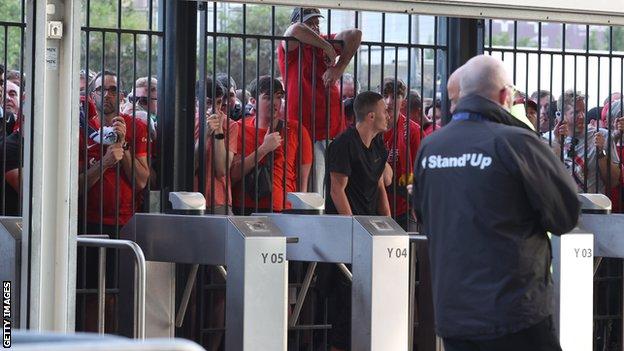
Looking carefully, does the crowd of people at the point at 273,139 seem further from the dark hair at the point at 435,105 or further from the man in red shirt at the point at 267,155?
the dark hair at the point at 435,105

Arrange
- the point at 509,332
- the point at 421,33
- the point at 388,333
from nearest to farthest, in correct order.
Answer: the point at 509,332
the point at 388,333
the point at 421,33

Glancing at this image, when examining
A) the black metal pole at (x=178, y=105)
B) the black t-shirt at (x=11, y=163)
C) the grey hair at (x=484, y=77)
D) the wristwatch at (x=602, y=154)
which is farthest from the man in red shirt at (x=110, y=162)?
the wristwatch at (x=602, y=154)

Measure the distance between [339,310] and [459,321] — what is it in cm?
325

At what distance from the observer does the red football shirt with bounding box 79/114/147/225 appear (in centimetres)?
762

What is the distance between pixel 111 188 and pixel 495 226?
3597 mm

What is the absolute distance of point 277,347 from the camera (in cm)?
616

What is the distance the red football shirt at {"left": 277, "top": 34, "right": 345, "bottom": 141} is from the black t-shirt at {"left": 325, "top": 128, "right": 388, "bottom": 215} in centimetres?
33

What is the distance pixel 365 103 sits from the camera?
7832mm

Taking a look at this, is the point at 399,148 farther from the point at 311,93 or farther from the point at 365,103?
the point at 365,103

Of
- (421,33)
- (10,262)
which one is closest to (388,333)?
(10,262)

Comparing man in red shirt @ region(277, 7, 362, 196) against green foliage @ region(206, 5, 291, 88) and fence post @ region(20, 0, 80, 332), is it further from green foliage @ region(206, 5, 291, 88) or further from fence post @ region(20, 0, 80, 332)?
green foliage @ region(206, 5, 291, 88)

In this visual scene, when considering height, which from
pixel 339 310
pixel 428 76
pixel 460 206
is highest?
pixel 428 76

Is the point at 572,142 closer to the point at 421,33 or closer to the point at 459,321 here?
the point at 459,321

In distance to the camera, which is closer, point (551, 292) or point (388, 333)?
point (551, 292)
